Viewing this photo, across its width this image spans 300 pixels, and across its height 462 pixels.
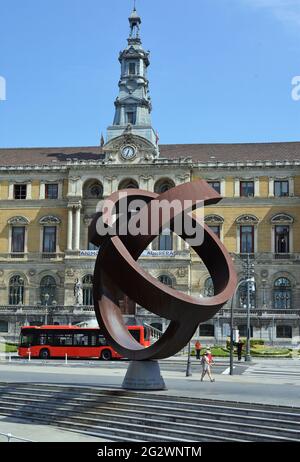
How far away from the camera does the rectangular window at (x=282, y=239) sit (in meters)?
72.4

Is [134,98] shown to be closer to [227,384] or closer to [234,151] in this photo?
[234,151]

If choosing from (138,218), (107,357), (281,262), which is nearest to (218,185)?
(281,262)

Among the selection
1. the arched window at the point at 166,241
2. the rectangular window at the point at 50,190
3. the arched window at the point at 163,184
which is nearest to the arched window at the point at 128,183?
the arched window at the point at 163,184

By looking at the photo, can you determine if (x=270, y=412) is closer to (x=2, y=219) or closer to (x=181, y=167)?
(x=181, y=167)

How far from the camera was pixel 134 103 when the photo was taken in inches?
3115

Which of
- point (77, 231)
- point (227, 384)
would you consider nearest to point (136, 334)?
point (227, 384)

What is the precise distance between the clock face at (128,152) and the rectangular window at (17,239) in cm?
1373

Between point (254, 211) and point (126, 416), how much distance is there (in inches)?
2168

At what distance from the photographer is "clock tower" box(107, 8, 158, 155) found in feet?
251

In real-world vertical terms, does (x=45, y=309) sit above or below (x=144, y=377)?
above

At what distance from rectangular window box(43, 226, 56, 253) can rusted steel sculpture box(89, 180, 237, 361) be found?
52696mm

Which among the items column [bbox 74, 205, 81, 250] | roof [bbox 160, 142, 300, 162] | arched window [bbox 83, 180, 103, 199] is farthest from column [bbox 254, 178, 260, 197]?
column [bbox 74, 205, 81, 250]

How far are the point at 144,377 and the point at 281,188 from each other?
5306 centimetres

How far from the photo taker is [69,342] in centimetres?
5009
